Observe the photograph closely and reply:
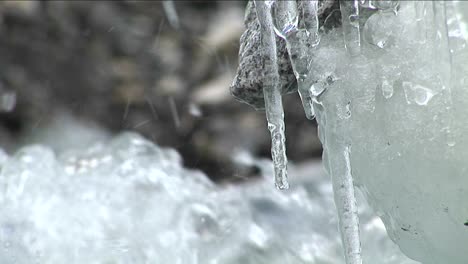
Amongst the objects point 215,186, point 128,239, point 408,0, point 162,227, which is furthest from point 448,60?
point 215,186

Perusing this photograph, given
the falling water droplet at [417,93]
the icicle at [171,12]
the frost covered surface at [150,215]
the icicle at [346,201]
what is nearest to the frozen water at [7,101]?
the frost covered surface at [150,215]

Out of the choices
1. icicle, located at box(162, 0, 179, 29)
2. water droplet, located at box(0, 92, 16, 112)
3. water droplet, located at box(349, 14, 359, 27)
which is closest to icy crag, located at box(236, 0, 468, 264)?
water droplet, located at box(349, 14, 359, 27)

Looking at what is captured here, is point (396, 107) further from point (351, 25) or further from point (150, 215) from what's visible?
point (150, 215)

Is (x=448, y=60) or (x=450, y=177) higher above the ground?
(x=448, y=60)

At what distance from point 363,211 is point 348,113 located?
1586 millimetres

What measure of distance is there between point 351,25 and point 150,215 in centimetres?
167

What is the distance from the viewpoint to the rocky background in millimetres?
3885

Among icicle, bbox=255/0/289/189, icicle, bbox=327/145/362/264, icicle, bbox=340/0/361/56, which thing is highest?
icicle, bbox=340/0/361/56

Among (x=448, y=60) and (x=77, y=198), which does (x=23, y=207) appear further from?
(x=448, y=60)

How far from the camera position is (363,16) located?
977 mm

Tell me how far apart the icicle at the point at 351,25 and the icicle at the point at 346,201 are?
0.17 m

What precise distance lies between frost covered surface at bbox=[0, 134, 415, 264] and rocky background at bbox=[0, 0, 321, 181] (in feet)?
0.74

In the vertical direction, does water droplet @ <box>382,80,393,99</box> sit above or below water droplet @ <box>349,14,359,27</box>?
below

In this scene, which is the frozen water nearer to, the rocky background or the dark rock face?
the rocky background
